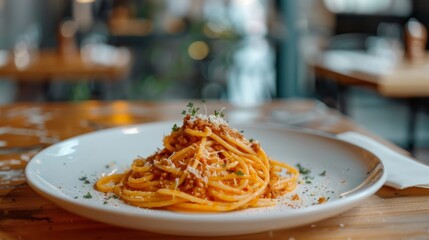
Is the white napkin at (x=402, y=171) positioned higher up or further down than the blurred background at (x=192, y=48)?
higher up

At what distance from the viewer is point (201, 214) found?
0.72 m

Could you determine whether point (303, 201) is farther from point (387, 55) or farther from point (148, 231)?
point (387, 55)

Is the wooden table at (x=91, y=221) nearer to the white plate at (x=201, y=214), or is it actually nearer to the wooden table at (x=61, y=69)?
the white plate at (x=201, y=214)

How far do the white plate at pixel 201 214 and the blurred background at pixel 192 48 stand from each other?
7.72 feet

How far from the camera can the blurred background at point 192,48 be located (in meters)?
4.00

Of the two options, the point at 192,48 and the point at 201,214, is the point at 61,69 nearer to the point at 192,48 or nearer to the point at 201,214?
the point at 201,214

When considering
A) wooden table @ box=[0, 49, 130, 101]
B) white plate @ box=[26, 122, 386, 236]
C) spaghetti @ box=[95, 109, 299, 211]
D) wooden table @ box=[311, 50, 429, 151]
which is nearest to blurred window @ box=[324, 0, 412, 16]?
wooden table @ box=[311, 50, 429, 151]

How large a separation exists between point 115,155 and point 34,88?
3424 mm

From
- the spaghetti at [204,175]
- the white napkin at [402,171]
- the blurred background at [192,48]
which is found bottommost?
the blurred background at [192,48]

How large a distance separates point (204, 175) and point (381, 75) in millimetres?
1987

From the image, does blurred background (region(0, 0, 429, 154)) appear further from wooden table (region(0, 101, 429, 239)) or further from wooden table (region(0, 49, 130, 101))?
wooden table (region(0, 101, 429, 239))

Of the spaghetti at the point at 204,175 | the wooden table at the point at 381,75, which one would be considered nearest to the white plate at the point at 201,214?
the spaghetti at the point at 204,175

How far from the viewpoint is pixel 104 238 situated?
0.70 metres

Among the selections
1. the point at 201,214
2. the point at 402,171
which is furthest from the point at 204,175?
the point at 402,171
